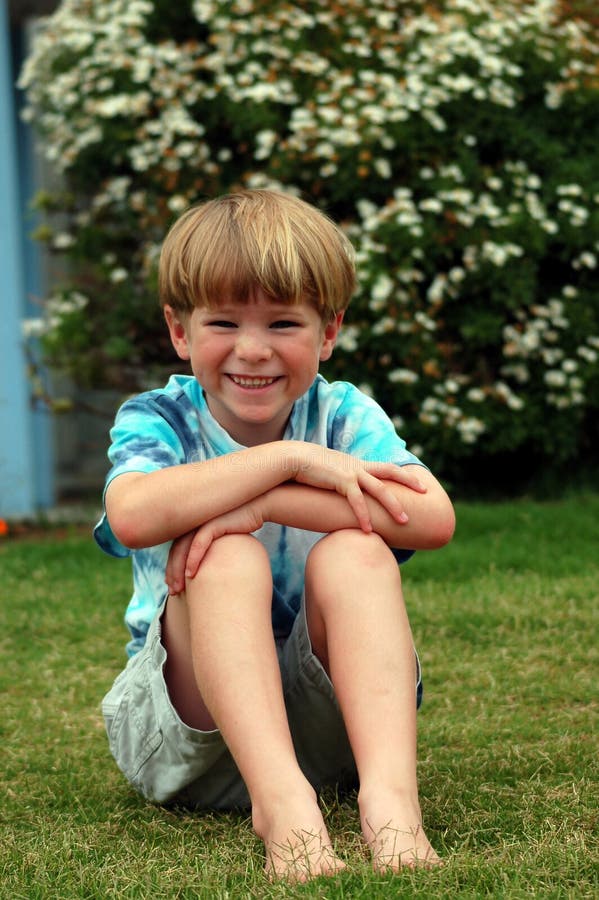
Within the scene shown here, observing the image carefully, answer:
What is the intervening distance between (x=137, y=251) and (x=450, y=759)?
3827mm

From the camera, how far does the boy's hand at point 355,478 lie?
189cm

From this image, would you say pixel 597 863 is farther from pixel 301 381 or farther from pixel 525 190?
pixel 525 190

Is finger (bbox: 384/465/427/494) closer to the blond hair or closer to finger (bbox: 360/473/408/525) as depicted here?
finger (bbox: 360/473/408/525)

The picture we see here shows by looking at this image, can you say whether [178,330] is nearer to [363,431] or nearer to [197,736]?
[363,431]

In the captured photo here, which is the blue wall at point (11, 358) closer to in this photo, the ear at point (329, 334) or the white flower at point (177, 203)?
the white flower at point (177, 203)

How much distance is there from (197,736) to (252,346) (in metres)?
0.62

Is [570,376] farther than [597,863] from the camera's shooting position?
Yes

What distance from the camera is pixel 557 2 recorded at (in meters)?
5.45

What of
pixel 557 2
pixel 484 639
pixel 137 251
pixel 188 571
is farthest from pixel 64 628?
pixel 557 2

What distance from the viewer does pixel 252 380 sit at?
2.02 metres

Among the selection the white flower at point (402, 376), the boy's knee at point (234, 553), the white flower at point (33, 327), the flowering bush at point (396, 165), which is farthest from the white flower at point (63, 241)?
the boy's knee at point (234, 553)

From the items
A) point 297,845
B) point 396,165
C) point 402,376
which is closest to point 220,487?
point 297,845

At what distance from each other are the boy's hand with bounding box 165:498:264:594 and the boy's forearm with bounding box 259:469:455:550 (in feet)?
0.10

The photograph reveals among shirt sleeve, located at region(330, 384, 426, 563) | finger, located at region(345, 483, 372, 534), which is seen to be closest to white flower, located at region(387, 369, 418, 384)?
shirt sleeve, located at region(330, 384, 426, 563)
